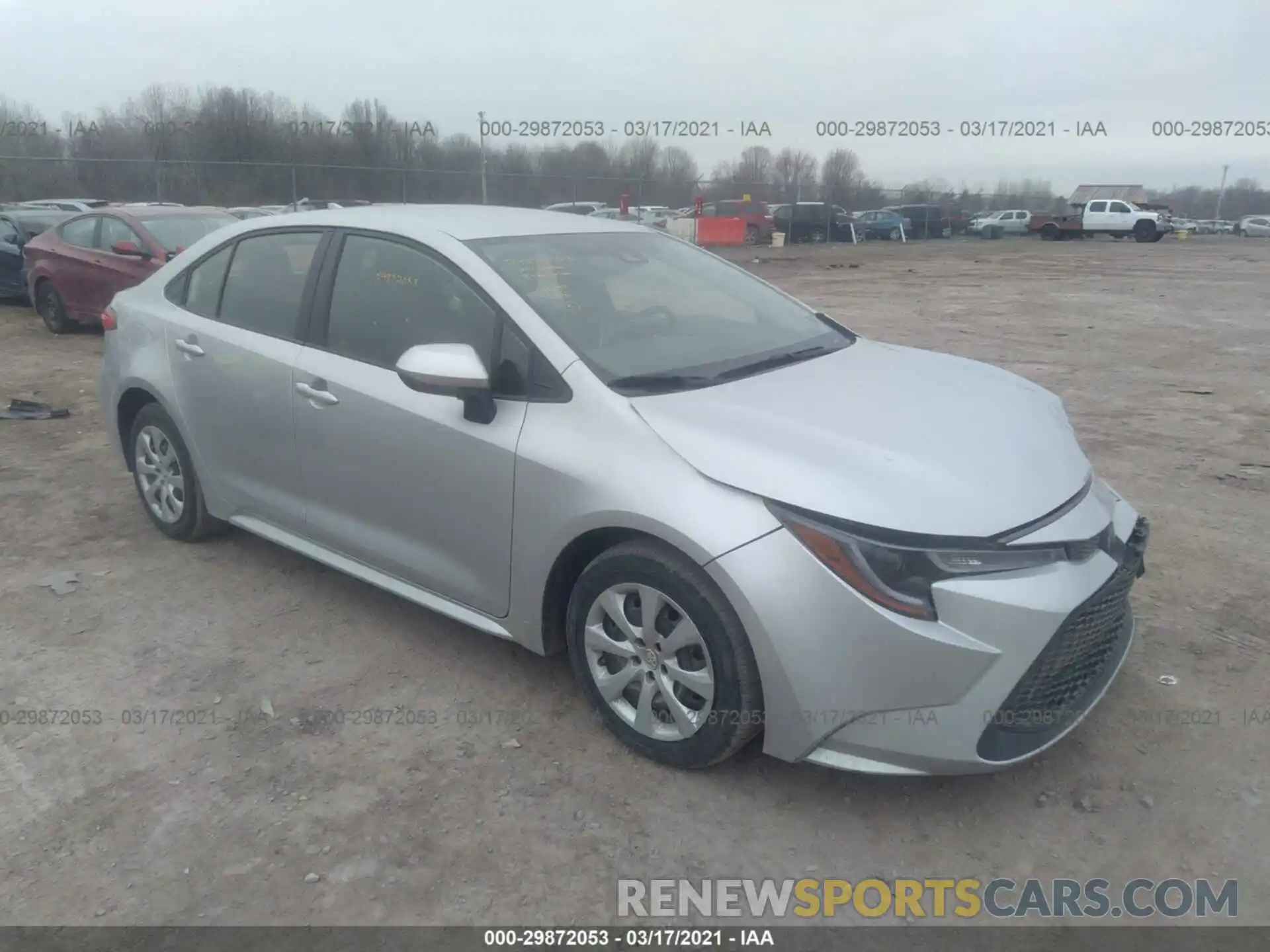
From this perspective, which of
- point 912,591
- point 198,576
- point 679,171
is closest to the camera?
point 912,591

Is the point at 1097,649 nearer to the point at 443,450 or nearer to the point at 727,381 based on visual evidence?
the point at 727,381

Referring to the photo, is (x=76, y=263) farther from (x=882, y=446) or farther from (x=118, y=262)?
(x=882, y=446)

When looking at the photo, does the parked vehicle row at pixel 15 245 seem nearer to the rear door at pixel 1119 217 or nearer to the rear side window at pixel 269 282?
the rear side window at pixel 269 282

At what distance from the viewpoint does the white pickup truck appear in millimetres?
39781

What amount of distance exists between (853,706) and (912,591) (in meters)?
0.35

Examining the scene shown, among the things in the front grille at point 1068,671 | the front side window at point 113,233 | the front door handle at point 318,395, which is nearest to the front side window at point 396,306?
the front door handle at point 318,395

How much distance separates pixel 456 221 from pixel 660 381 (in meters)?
1.24

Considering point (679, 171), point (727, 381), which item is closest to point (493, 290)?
point (727, 381)

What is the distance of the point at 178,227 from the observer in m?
10.5

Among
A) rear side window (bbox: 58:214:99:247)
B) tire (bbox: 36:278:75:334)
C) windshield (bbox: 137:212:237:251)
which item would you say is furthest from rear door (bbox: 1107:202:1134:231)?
tire (bbox: 36:278:75:334)

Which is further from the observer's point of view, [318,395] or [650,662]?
[318,395]

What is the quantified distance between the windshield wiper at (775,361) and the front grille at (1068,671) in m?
1.31

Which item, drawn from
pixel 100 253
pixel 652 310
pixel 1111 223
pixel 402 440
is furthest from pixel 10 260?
pixel 1111 223

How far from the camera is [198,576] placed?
446 cm
